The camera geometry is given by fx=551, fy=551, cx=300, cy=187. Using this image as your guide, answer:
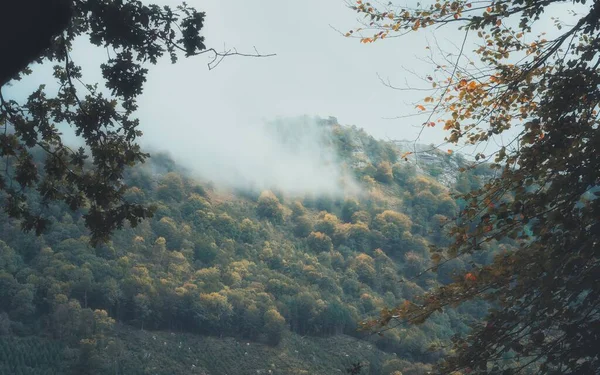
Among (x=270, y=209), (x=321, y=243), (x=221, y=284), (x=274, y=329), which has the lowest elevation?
(x=274, y=329)

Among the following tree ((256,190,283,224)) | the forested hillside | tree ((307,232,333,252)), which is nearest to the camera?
the forested hillside

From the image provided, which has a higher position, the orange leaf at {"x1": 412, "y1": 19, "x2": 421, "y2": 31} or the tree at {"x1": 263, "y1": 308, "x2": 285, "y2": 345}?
the tree at {"x1": 263, "y1": 308, "x2": 285, "y2": 345}

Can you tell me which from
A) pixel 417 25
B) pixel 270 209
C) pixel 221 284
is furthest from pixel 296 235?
pixel 417 25

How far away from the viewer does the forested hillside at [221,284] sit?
6619 centimetres

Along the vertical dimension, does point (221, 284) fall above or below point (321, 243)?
below

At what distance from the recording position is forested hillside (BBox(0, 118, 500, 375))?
217 ft

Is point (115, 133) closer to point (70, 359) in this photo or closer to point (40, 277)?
point (70, 359)

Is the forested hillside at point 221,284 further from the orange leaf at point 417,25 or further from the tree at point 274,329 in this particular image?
the orange leaf at point 417,25

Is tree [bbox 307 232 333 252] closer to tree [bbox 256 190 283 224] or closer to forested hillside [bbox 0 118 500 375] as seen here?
forested hillside [bbox 0 118 500 375]

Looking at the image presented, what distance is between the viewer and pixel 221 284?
304ft

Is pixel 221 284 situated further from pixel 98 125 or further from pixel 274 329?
pixel 98 125

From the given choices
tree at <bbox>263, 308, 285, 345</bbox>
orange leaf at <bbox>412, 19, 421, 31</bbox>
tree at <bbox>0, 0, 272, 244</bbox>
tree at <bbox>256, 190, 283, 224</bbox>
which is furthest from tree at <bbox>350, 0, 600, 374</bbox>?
tree at <bbox>256, 190, 283, 224</bbox>

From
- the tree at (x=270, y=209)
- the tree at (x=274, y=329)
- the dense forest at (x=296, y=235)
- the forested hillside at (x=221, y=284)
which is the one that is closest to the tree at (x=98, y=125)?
the dense forest at (x=296, y=235)

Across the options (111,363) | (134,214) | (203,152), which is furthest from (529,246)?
(203,152)
